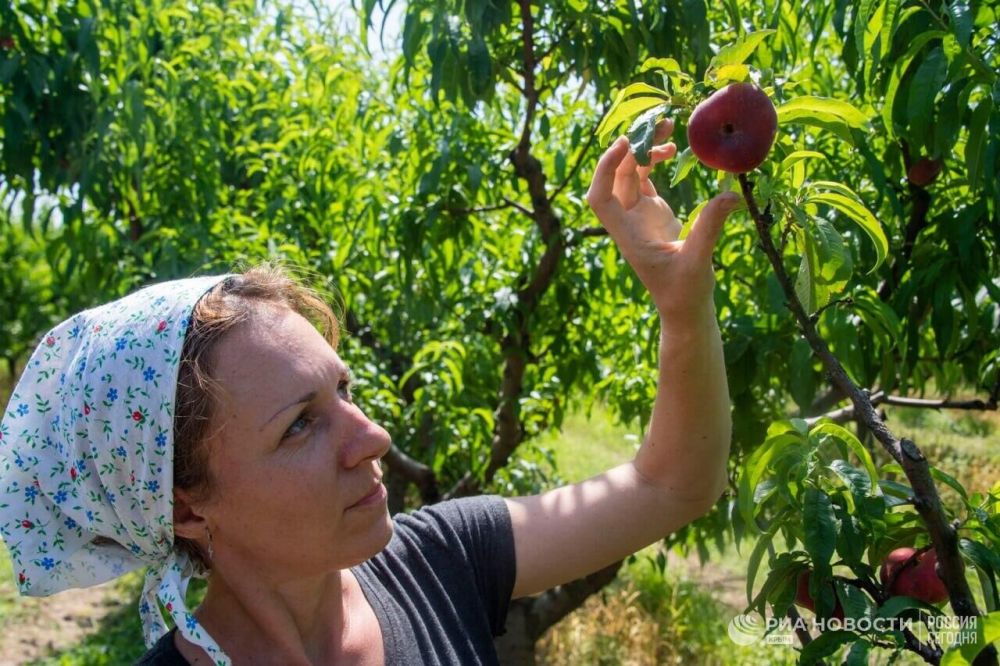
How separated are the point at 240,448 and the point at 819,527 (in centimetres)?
71

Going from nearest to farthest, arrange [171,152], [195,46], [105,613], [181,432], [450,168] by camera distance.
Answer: [181,432]
[450,168]
[195,46]
[171,152]
[105,613]

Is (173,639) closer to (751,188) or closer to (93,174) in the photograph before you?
(751,188)

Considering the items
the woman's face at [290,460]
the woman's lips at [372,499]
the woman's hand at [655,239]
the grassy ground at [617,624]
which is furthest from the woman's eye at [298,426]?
the grassy ground at [617,624]

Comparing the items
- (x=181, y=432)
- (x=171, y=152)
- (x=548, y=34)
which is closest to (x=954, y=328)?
(x=548, y=34)

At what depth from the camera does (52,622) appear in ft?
14.1

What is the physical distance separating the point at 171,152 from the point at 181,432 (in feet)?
7.39

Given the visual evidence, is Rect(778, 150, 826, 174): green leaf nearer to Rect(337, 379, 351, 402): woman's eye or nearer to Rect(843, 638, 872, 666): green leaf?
Rect(843, 638, 872, 666): green leaf

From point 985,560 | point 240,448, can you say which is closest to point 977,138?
point 985,560

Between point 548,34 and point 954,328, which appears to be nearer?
point 954,328

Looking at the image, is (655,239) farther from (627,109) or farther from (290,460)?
(290,460)

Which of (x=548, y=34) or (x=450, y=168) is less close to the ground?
(x=548, y=34)

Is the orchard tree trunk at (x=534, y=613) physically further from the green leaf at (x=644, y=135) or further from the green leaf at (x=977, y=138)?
the green leaf at (x=644, y=135)

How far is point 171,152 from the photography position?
10.6 ft

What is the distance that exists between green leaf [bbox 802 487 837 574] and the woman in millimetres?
268
